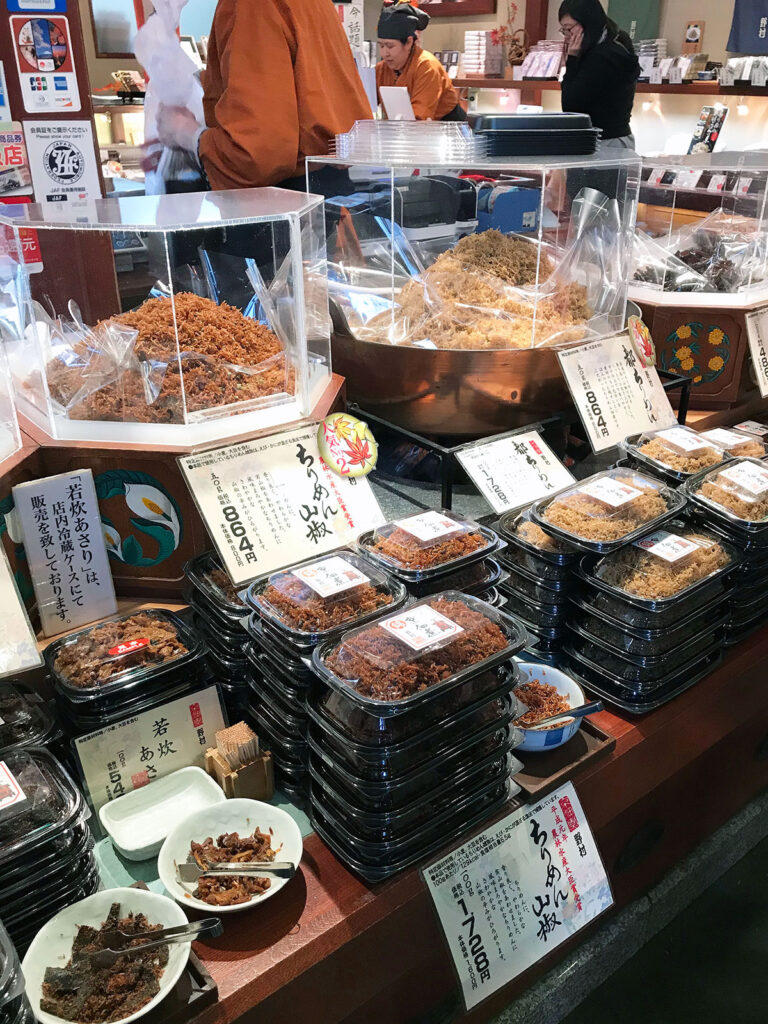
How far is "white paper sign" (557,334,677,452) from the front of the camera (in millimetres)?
1768

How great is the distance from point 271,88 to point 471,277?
2.54 feet

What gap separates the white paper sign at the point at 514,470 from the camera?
1550 millimetres

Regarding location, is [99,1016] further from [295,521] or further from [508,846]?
[295,521]

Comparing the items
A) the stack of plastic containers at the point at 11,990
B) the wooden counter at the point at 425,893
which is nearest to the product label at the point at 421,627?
the wooden counter at the point at 425,893

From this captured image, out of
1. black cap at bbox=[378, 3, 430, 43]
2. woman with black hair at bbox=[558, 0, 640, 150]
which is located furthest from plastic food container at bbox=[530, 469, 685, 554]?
black cap at bbox=[378, 3, 430, 43]

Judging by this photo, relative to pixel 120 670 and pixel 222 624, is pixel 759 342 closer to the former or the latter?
pixel 222 624

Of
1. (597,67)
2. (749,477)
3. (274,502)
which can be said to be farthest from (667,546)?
(597,67)

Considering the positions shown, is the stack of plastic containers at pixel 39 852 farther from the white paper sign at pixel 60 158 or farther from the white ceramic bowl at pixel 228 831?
the white paper sign at pixel 60 158

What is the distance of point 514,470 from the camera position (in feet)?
5.29

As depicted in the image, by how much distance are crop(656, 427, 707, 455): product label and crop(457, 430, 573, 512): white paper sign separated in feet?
0.80

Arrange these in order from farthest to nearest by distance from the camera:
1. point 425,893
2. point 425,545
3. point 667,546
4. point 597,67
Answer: point 597,67
point 667,546
point 425,545
point 425,893

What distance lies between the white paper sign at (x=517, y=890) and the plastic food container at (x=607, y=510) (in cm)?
41

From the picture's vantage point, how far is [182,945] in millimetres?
909

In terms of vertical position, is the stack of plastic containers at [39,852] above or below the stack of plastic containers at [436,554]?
below
